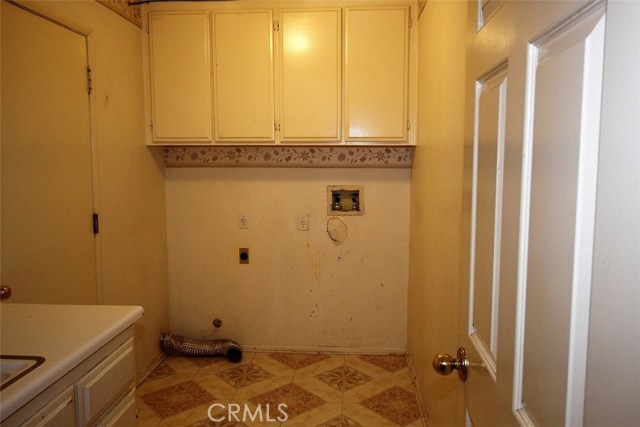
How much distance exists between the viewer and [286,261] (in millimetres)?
3021

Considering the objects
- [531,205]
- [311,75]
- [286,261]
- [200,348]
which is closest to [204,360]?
[200,348]

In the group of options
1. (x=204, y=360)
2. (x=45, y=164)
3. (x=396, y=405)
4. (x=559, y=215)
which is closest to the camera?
(x=559, y=215)

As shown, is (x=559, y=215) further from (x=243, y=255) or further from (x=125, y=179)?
(x=243, y=255)

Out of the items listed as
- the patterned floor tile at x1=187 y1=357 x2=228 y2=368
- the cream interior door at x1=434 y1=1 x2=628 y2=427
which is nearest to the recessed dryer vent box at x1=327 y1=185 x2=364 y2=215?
the patterned floor tile at x1=187 y1=357 x2=228 y2=368

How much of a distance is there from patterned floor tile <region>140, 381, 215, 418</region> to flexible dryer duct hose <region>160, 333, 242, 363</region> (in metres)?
0.34

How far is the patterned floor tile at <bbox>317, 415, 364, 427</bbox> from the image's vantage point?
2.16 meters

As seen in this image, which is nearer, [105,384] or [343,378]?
[105,384]

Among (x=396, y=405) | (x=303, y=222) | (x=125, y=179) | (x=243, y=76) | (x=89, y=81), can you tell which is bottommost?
(x=396, y=405)

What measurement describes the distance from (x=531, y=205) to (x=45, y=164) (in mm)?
1956

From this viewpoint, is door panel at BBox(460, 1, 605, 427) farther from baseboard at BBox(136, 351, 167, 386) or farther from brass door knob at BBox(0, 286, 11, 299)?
baseboard at BBox(136, 351, 167, 386)

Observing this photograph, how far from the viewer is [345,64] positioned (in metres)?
2.54

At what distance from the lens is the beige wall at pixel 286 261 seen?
2.96 m

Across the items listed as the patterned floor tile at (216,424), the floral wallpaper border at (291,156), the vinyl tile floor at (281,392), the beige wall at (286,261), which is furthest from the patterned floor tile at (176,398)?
the floral wallpaper border at (291,156)

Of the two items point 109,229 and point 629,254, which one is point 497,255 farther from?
point 109,229
